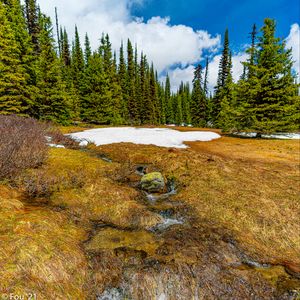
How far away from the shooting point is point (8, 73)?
19219 millimetres

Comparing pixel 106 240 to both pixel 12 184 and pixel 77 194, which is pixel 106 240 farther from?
pixel 12 184

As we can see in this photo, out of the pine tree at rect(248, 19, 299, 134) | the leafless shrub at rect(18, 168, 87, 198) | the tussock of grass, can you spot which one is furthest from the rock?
the pine tree at rect(248, 19, 299, 134)

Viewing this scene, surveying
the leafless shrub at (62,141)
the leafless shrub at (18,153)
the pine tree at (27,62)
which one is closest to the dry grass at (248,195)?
the leafless shrub at (62,141)

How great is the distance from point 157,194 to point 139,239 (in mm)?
3013

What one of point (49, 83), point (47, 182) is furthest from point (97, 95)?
point (47, 182)

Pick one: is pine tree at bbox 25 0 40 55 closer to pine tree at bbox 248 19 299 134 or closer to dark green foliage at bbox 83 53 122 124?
dark green foliage at bbox 83 53 122 124

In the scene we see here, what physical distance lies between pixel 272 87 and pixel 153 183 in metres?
18.7

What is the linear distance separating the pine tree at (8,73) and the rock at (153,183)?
17.1 metres

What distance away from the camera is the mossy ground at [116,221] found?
382 centimetres

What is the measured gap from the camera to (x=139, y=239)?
5.26m

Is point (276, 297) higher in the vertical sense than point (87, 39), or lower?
lower

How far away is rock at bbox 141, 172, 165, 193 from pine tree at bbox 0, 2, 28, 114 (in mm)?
17062

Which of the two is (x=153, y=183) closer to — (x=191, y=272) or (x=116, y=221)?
(x=116, y=221)

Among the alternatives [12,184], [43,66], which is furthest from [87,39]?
[12,184]
